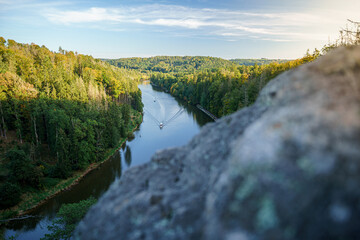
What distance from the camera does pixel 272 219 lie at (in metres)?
2.25

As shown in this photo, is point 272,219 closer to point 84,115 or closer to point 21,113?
point 84,115

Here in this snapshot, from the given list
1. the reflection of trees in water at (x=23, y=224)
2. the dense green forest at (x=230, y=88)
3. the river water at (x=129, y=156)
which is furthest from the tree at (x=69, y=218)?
the dense green forest at (x=230, y=88)

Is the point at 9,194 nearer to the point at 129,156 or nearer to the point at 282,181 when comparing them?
the point at 129,156

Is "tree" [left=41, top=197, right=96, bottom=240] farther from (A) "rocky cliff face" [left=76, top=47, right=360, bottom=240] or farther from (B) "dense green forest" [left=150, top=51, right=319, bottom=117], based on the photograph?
(B) "dense green forest" [left=150, top=51, right=319, bottom=117]

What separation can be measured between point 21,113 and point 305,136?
141ft

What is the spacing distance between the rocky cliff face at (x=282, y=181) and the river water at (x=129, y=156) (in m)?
7.47

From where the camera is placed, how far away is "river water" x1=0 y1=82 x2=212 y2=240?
20219 millimetres

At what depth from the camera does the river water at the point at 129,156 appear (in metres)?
Result: 20.2

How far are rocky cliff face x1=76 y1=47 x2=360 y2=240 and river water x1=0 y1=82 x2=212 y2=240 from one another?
7.47 meters

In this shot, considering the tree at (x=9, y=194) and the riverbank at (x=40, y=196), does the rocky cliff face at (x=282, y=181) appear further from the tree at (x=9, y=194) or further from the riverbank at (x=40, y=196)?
the tree at (x=9, y=194)

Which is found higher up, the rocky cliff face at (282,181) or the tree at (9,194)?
the rocky cliff face at (282,181)

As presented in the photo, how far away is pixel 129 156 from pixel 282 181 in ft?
115

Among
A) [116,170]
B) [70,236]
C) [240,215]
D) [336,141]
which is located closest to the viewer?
[336,141]

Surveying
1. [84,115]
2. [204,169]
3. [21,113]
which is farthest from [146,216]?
[21,113]
